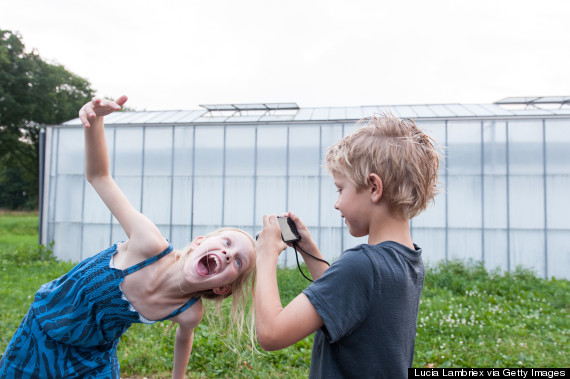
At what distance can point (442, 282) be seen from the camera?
6.98 metres

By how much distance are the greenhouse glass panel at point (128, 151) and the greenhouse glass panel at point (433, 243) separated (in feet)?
20.7

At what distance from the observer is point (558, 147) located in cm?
852

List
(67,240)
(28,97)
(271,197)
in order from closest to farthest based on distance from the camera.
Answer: (271,197) → (67,240) → (28,97)

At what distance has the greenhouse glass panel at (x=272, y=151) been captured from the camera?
930 cm

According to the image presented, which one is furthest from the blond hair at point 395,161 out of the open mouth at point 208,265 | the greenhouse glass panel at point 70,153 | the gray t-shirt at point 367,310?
the greenhouse glass panel at point 70,153

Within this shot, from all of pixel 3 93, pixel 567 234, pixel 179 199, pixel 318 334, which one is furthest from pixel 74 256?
pixel 3 93

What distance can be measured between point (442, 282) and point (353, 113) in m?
5.12

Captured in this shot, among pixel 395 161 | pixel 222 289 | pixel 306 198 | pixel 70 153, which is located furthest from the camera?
pixel 70 153

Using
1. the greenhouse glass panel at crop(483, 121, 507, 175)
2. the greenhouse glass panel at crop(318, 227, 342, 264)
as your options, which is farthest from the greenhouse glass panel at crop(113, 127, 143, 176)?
the greenhouse glass panel at crop(483, 121, 507, 175)

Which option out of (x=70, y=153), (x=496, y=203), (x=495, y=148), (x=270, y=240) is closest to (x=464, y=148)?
(x=495, y=148)

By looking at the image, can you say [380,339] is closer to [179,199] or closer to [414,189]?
[414,189]

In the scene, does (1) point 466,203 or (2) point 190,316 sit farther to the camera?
(1) point 466,203

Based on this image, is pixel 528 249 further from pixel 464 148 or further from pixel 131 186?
pixel 131 186

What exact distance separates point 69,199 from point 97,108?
926cm
